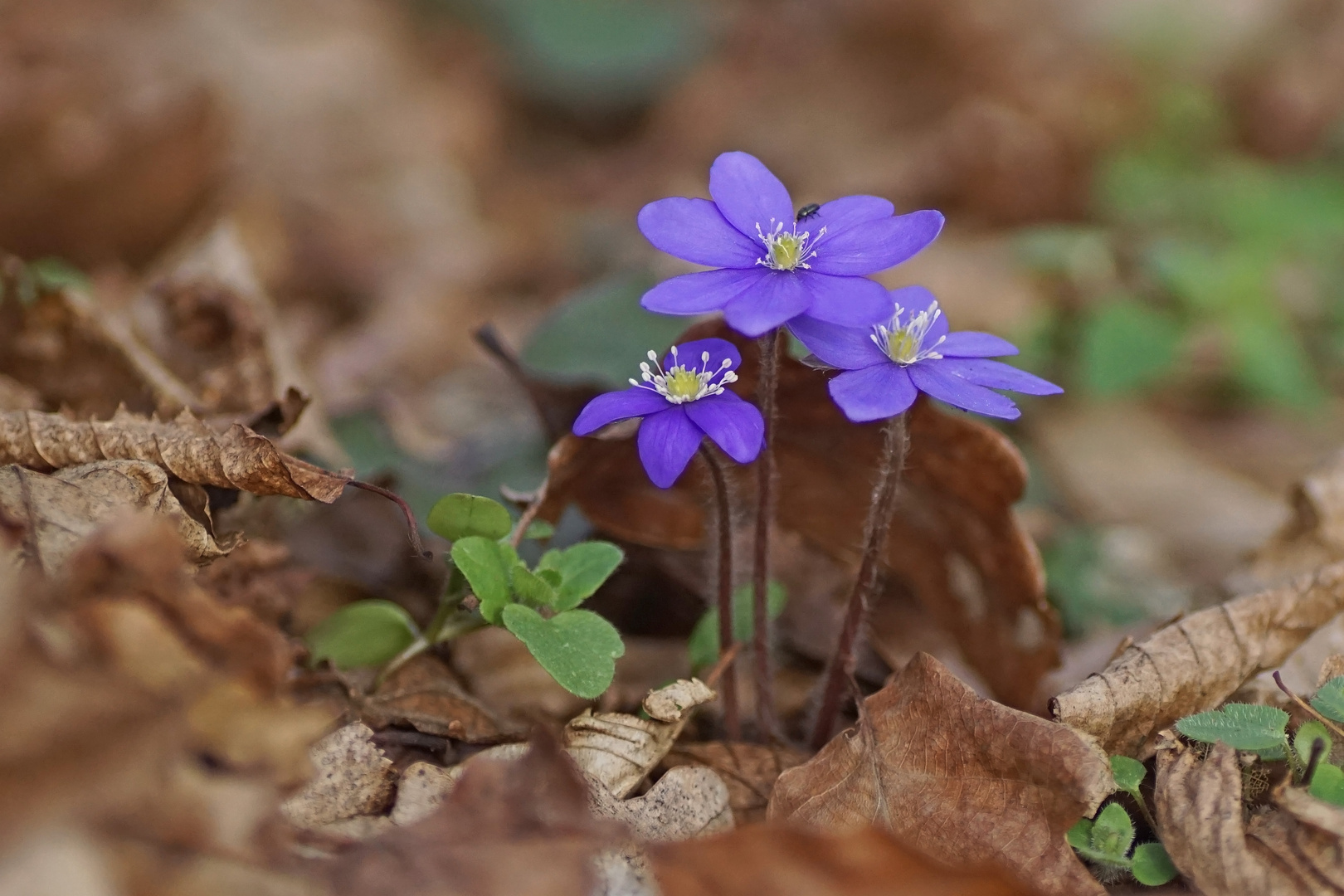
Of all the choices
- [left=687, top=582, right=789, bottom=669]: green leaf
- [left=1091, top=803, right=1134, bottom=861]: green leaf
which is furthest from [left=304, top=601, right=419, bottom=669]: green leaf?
[left=1091, top=803, right=1134, bottom=861]: green leaf

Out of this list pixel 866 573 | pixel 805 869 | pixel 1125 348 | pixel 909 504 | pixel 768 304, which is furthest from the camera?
pixel 1125 348

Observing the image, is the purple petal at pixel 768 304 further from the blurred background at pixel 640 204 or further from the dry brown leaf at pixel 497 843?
the blurred background at pixel 640 204

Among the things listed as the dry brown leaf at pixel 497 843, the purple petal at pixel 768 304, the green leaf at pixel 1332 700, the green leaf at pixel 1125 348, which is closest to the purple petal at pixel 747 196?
the purple petal at pixel 768 304

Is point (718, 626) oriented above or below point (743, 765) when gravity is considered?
above

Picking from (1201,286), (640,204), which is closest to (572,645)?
(1201,286)

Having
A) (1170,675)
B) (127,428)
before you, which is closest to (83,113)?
(127,428)

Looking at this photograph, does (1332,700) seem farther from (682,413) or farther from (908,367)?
(682,413)
